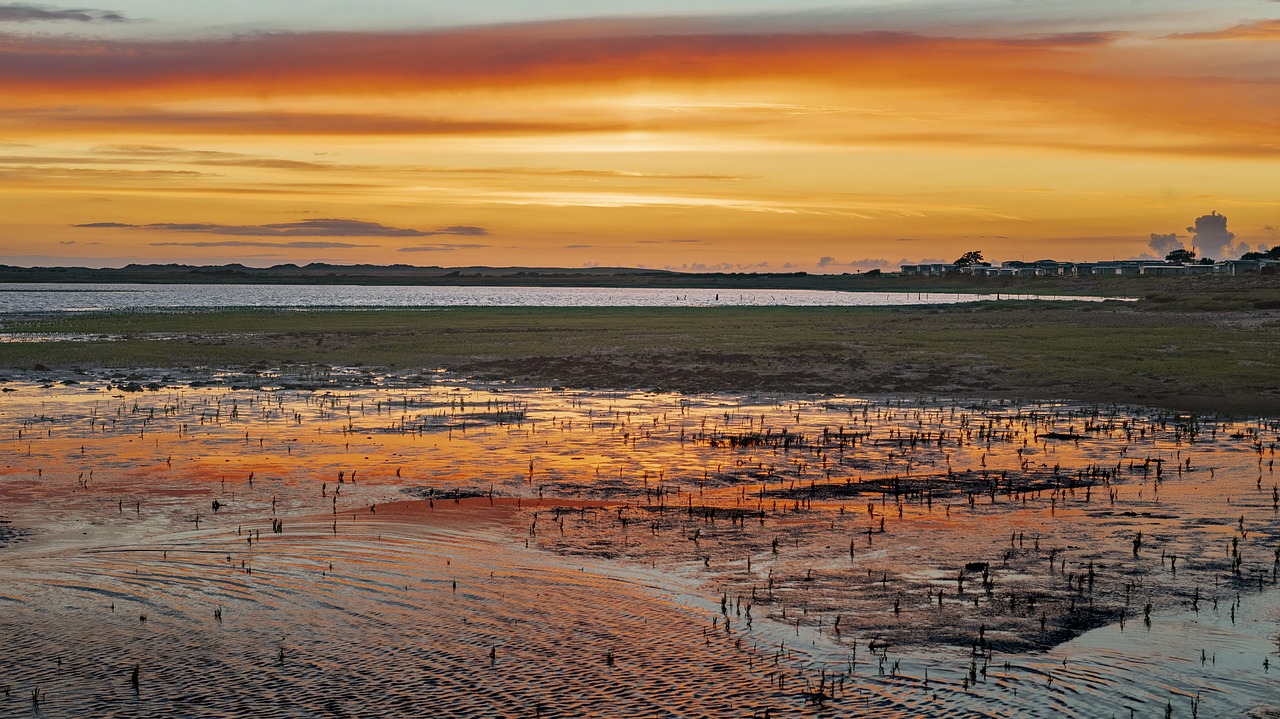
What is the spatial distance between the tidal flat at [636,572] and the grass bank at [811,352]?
41.1 ft

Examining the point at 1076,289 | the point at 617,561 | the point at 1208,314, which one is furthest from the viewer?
the point at 1076,289

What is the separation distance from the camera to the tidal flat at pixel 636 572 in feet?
34.5

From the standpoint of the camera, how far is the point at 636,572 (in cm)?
1461

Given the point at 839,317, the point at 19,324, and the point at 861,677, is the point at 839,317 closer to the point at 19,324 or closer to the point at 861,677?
the point at 19,324

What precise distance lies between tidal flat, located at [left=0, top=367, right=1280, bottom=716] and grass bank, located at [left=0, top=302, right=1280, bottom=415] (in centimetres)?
1253

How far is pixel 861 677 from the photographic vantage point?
10.8m

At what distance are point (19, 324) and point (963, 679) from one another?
84942 millimetres

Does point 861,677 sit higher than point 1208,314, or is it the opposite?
point 1208,314

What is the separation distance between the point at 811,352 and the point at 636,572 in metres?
38.2

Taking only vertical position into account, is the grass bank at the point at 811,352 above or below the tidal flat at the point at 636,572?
above

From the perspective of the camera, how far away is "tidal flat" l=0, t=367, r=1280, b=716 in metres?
10.5

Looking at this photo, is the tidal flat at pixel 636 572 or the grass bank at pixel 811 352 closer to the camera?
the tidal flat at pixel 636 572

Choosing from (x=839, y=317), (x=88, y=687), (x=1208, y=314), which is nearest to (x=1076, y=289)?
(x=839, y=317)

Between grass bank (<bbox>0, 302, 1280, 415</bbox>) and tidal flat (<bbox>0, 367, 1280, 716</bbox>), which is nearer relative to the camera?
tidal flat (<bbox>0, 367, 1280, 716</bbox>)
